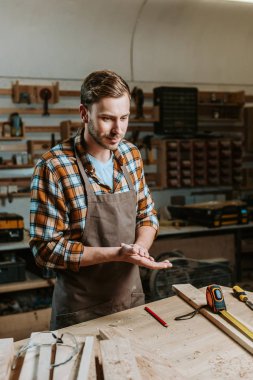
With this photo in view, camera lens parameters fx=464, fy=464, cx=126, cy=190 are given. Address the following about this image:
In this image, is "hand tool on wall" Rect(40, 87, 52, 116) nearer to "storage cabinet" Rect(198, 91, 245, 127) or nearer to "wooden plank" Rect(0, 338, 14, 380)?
"storage cabinet" Rect(198, 91, 245, 127)

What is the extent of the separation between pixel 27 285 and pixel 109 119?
232cm

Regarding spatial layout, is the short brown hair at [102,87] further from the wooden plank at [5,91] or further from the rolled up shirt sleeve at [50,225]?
the wooden plank at [5,91]

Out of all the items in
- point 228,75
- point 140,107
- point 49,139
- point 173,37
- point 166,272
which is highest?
point 173,37

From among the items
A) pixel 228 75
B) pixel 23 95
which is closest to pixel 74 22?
pixel 23 95

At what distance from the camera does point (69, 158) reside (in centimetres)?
190

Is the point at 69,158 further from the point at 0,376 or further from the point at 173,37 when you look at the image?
the point at 173,37

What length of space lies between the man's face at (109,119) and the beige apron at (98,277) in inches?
6.4

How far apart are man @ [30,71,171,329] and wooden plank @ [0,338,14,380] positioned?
17.4 inches

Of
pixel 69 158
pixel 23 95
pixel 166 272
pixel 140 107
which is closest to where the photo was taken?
pixel 69 158

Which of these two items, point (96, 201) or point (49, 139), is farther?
point (49, 139)

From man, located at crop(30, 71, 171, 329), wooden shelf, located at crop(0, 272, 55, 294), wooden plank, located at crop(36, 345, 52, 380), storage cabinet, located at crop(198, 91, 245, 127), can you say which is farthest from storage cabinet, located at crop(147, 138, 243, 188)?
wooden plank, located at crop(36, 345, 52, 380)

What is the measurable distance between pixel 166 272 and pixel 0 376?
88.3 inches

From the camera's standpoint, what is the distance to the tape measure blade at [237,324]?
4.97 feet

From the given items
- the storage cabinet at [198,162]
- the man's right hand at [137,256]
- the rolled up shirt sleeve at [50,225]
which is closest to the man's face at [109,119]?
the rolled up shirt sleeve at [50,225]
